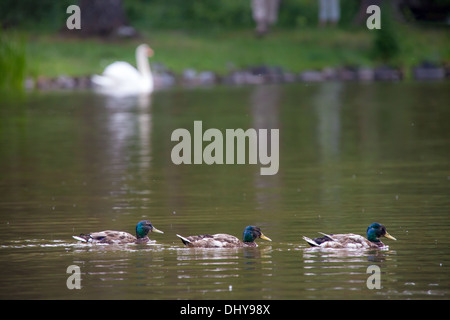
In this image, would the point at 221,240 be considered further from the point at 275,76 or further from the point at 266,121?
the point at 275,76

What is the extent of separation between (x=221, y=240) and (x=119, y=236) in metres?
1.20

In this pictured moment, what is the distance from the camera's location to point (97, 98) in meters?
38.3

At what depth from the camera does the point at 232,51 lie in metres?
49.0

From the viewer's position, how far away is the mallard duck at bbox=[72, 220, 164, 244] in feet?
39.3

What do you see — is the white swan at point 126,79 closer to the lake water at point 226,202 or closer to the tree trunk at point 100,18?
the tree trunk at point 100,18

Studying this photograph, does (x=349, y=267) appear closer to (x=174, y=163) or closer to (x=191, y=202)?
(x=191, y=202)

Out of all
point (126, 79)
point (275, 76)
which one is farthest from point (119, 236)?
point (275, 76)

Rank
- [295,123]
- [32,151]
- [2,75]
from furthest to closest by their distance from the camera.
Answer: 1. [2,75]
2. [295,123]
3. [32,151]

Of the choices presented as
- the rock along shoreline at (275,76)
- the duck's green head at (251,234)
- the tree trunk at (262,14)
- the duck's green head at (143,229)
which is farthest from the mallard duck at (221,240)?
the tree trunk at (262,14)

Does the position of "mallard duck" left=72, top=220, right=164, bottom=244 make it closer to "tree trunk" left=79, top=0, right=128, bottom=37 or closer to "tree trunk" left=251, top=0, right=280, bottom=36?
"tree trunk" left=79, top=0, right=128, bottom=37

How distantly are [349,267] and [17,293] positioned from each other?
129 inches

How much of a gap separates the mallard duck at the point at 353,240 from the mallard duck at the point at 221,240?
0.58 metres

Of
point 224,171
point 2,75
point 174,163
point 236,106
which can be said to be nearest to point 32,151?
point 174,163

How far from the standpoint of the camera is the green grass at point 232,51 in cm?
4709
